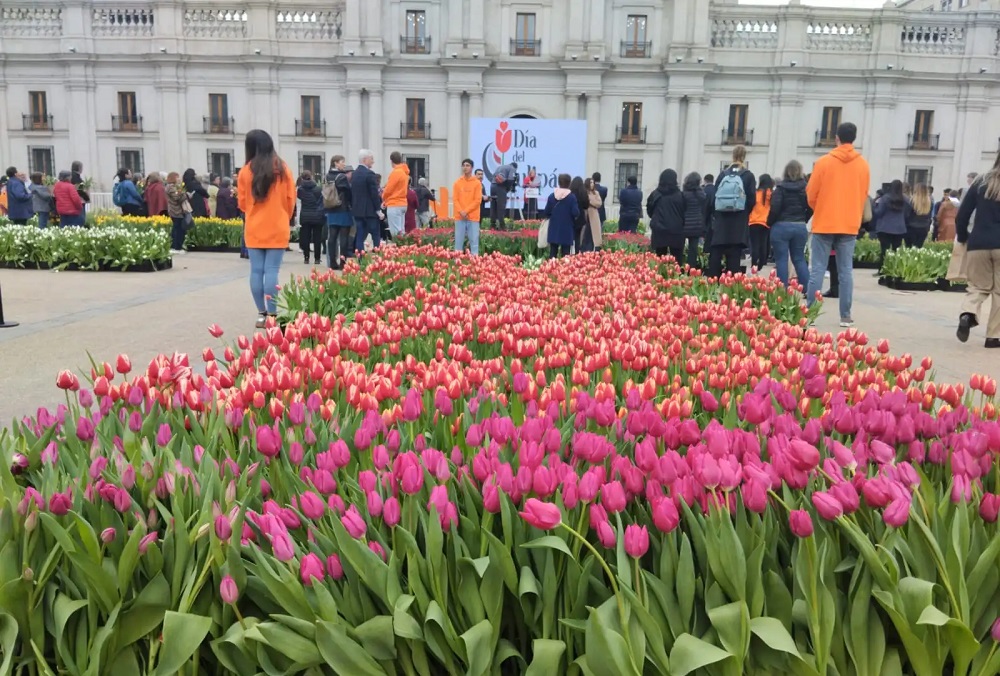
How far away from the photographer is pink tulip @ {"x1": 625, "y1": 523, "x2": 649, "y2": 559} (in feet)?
5.20

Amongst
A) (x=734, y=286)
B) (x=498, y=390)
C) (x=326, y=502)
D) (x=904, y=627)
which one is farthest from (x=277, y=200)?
(x=904, y=627)

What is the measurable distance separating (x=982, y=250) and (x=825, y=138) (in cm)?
3710

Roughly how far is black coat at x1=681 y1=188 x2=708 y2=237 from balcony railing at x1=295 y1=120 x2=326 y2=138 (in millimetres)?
32315

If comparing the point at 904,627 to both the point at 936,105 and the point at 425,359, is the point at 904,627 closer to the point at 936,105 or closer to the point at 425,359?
the point at 425,359

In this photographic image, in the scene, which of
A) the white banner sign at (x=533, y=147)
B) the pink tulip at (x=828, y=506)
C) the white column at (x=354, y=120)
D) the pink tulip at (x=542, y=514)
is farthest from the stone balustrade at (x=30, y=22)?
the pink tulip at (x=828, y=506)

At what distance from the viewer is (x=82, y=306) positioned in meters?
9.70

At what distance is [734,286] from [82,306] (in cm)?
755

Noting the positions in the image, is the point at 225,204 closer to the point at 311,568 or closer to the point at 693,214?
the point at 693,214

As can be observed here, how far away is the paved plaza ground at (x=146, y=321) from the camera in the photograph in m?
6.44

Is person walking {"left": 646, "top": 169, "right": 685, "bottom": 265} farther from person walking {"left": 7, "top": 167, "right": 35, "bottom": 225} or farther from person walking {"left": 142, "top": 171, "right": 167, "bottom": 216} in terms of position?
person walking {"left": 7, "top": 167, "right": 35, "bottom": 225}

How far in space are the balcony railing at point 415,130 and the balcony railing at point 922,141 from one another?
80.9 feet

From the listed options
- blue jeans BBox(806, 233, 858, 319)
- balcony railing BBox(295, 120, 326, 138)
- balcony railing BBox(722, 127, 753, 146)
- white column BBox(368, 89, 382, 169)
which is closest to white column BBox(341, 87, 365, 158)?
white column BBox(368, 89, 382, 169)

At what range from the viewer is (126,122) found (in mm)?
42219

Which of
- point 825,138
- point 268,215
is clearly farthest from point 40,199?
point 825,138
